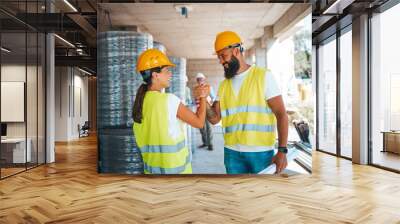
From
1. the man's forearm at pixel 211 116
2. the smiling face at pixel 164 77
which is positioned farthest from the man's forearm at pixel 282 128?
the smiling face at pixel 164 77

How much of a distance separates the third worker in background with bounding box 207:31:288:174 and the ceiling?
169 millimetres

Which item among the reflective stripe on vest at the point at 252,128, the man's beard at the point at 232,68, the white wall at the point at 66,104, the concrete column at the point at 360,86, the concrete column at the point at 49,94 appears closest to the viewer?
the reflective stripe on vest at the point at 252,128

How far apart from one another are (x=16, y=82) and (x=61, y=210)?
3.74 metres

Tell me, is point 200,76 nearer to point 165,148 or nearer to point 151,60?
point 151,60

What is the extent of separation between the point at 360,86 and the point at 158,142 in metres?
4.23

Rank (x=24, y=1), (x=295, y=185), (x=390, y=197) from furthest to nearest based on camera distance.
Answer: (x=24, y=1)
(x=295, y=185)
(x=390, y=197)

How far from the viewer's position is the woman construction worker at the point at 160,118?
226 inches

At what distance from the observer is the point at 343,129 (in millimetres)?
8805

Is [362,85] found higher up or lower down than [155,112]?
higher up

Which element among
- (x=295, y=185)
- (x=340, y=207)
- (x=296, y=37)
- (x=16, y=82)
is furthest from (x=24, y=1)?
(x=340, y=207)

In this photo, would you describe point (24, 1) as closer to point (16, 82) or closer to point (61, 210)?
point (16, 82)

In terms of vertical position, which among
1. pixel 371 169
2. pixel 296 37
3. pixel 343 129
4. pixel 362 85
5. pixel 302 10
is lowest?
pixel 371 169

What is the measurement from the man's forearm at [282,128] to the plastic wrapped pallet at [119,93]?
2107 millimetres

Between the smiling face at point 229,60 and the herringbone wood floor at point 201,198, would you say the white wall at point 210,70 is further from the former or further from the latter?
the herringbone wood floor at point 201,198
